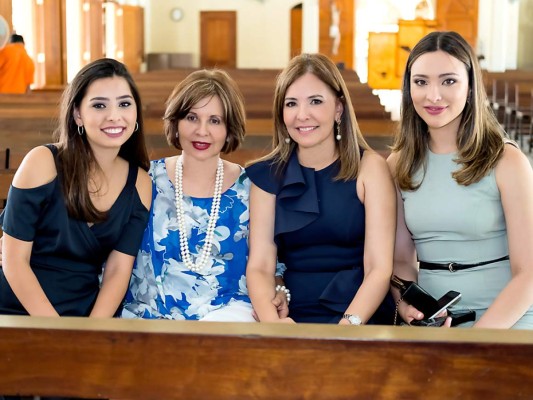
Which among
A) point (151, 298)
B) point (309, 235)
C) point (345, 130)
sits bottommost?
point (151, 298)

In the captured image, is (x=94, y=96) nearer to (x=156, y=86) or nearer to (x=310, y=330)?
(x=310, y=330)

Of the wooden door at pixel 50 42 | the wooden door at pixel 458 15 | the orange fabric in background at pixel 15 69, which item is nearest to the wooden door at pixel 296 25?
the wooden door at pixel 458 15

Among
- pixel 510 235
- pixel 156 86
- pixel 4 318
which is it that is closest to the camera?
pixel 4 318

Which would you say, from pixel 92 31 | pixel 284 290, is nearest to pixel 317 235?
pixel 284 290

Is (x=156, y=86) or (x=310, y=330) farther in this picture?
(x=156, y=86)

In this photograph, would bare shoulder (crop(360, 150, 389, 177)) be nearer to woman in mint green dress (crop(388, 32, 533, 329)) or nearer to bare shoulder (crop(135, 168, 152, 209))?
Answer: woman in mint green dress (crop(388, 32, 533, 329))

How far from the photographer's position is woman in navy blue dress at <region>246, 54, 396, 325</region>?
2428mm

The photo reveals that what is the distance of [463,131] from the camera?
2.41m

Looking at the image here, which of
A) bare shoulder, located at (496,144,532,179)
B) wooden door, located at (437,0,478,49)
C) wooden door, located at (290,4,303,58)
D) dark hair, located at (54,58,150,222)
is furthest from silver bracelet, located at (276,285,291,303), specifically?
wooden door, located at (290,4,303,58)

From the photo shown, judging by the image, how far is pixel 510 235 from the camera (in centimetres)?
228

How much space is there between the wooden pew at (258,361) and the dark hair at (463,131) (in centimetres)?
127

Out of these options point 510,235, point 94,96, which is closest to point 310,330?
point 510,235

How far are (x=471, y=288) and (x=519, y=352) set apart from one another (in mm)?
1268

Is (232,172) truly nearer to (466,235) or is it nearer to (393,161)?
(393,161)
